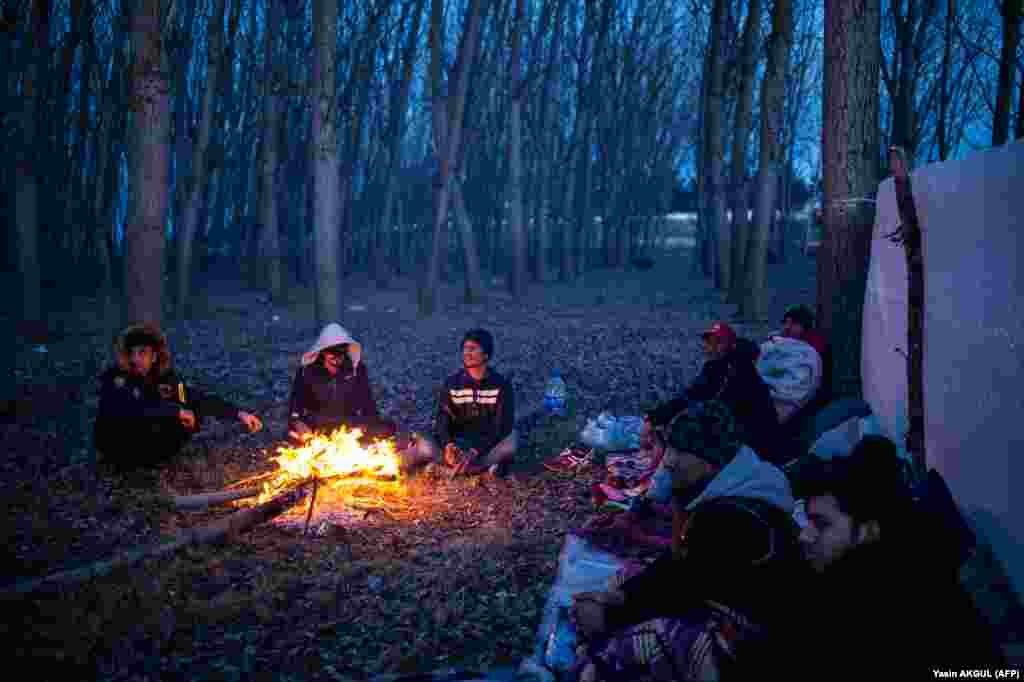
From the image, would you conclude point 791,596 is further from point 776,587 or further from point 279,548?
A: point 279,548

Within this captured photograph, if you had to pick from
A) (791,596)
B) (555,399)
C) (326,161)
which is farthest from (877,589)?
(326,161)

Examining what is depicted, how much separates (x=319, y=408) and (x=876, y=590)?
498 centimetres

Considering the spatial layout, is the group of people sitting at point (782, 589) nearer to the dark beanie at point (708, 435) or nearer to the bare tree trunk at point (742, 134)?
the dark beanie at point (708, 435)

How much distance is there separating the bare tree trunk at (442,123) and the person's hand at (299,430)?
10.2 metres

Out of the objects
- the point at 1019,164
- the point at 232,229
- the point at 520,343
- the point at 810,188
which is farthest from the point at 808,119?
the point at 1019,164

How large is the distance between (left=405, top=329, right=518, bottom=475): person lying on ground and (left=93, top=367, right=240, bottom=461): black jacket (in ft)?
5.40

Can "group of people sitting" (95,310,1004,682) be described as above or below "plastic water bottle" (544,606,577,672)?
above

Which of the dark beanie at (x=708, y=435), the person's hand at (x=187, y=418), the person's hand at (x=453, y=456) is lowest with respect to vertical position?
the person's hand at (x=453, y=456)

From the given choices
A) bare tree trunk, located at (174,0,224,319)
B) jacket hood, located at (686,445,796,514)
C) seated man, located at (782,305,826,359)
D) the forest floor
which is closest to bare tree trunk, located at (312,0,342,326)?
the forest floor

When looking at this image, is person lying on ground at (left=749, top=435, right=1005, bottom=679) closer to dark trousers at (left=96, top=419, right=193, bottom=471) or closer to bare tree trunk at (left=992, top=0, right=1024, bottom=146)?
dark trousers at (left=96, top=419, right=193, bottom=471)

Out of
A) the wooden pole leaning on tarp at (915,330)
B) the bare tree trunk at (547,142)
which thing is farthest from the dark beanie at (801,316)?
the bare tree trunk at (547,142)

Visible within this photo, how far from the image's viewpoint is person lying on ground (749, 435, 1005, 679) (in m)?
2.26

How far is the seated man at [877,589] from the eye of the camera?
2.26m

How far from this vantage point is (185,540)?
15.1ft
